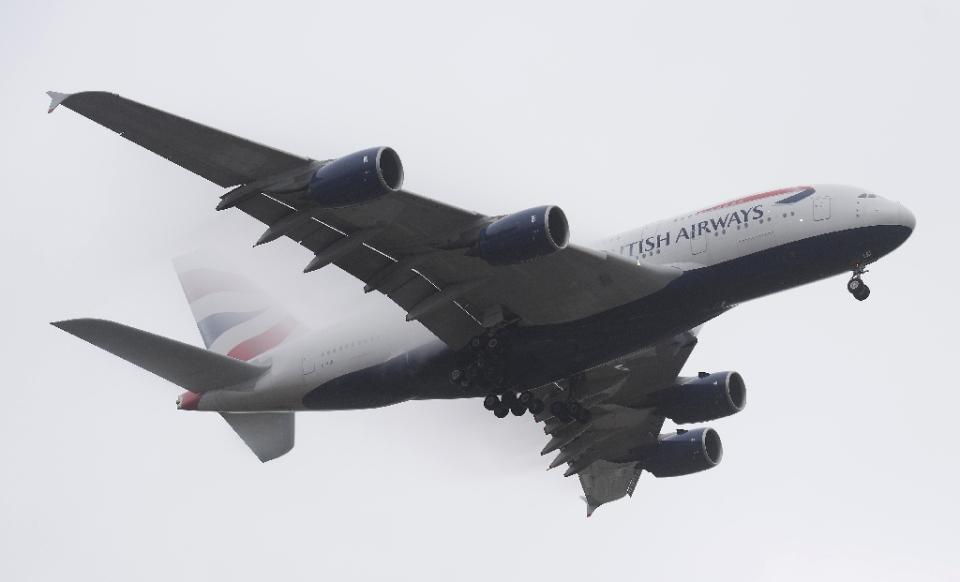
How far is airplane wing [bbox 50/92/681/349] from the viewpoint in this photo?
99.6ft

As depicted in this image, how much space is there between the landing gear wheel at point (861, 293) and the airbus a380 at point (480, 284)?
0.19ft

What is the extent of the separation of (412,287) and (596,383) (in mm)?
7683

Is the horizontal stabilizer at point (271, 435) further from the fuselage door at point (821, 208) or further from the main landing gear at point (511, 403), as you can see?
A: the fuselage door at point (821, 208)

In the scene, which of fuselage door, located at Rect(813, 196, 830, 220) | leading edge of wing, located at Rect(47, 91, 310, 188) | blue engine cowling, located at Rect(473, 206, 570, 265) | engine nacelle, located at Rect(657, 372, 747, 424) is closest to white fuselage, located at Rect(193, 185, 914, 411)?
fuselage door, located at Rect(813, 196, 830, 220)

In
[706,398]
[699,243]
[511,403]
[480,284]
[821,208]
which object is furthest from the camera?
[706,398]

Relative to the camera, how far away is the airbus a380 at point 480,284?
31094mm

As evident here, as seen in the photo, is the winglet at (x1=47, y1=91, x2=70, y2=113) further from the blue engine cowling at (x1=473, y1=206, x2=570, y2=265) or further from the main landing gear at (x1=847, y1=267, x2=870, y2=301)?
the main landing gear at (x1=847, y1=267, x2=870, y2=301)

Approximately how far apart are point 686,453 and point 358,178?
17.4 meters

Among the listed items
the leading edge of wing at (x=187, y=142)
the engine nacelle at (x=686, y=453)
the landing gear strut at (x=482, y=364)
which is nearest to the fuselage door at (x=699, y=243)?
the landing gear strut at (x=482, y=364)

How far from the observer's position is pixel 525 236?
104 ft

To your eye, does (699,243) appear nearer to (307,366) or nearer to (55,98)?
(307,366)

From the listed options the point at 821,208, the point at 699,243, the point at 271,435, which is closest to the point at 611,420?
the point at 271,435

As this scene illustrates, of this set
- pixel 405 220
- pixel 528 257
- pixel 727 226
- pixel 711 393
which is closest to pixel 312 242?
pixel 405 220

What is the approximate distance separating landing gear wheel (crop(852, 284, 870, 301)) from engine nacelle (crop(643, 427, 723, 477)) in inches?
427
